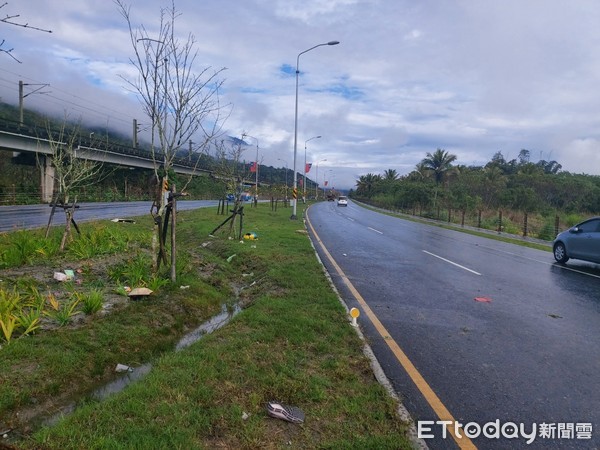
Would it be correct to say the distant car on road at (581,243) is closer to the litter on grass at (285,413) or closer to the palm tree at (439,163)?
the litter on grass at (285,413)

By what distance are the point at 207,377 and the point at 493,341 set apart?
373 centimetres

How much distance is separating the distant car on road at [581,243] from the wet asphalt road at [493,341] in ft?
3.44

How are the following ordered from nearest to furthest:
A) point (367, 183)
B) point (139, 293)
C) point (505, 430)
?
1. point (505, 430)
2. point (139, 293)
3. point (367, 183)

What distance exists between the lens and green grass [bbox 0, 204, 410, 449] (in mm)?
3215

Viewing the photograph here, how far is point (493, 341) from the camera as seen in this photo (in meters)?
5.63

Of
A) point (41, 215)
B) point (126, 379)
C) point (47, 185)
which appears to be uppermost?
point (47, 185)

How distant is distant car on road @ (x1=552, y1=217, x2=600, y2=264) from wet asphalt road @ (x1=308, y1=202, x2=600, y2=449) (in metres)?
1.05

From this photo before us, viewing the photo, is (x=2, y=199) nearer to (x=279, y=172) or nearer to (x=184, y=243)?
(x=184, y=243)

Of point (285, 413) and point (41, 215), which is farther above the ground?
point (285, 413)

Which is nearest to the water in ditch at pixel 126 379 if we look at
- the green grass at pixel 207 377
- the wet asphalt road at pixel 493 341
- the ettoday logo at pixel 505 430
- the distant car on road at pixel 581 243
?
the green grass at pixel 207 377

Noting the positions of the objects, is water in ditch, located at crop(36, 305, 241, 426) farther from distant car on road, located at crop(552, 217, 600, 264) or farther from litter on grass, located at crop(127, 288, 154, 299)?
distant car on road, located at crop(552, 217, 600, 264)

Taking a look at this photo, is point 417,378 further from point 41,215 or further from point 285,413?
point 41,215

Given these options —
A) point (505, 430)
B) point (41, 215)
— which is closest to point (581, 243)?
point (505, 430)

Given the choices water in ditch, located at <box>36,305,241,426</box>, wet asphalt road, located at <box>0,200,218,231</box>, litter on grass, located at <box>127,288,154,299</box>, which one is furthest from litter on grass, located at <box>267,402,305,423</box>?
wet asphalt road, located at <box>0,200,218,231</box>
